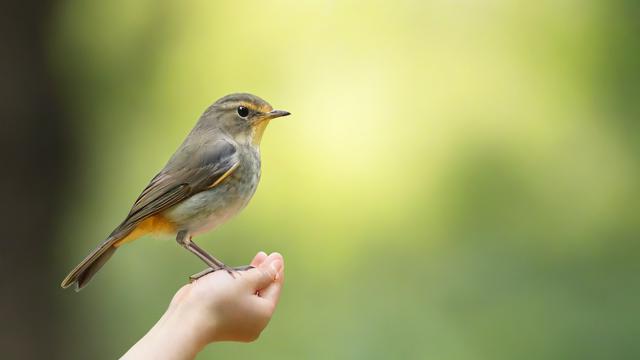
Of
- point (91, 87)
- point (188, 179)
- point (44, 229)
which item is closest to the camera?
point (188, 179)

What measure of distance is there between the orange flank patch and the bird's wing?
4cm

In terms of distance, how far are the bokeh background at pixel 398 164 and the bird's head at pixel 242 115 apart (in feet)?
9.03

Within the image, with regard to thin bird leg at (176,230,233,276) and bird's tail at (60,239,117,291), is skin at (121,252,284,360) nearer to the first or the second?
thin bird leg at (176,230,233,276)

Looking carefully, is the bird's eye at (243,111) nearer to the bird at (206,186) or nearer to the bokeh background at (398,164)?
the bird at (206,186)

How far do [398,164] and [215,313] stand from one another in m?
3.90

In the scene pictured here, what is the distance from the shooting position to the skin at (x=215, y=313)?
2.62m

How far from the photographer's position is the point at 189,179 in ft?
9.62

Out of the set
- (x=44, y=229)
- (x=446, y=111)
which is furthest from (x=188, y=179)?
(x=446, y=111)

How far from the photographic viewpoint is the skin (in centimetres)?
262

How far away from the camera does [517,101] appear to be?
258 inches

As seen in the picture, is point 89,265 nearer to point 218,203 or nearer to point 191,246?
point 191,246

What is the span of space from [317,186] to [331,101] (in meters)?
0.59

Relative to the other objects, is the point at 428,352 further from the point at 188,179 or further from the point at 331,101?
the point at 188,179

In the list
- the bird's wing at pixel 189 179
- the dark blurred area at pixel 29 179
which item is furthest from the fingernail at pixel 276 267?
the dark blurred area at pixel 29 179
